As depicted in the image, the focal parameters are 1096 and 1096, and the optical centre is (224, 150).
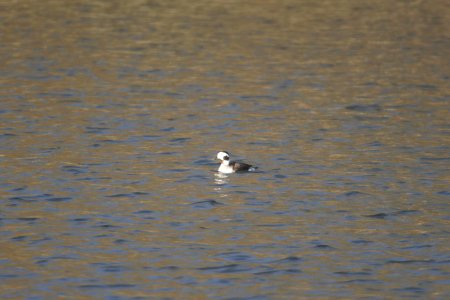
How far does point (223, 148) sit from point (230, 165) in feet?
8.24

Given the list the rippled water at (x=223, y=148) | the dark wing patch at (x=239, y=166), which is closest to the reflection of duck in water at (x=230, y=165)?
the dark wing patch at (x=239, y=166)

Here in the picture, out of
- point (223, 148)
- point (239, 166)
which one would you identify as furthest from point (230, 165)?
point (223, 148)

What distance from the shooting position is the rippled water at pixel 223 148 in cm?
1545

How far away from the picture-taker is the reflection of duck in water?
21.2 metres

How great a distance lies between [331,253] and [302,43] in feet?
72.9

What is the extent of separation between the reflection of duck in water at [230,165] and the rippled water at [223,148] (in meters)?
0.18

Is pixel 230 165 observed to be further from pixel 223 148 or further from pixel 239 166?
pixel 223 148

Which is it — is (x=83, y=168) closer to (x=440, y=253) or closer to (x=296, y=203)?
(x=296, y=203)

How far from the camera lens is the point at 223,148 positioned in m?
23.8

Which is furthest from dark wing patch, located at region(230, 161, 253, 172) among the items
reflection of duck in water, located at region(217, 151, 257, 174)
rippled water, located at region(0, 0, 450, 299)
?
rippled water, located at region(0, 0, 450, 299)

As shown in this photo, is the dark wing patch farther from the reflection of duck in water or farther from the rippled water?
the rippled water

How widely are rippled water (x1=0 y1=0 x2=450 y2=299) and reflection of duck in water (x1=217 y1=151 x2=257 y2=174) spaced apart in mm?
181

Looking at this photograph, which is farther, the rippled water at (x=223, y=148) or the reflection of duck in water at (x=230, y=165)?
the reflection of duck in water at (x=230, y=165)

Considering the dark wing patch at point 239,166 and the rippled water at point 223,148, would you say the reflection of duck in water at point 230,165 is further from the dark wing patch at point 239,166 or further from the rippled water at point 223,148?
the rippled water at point 223,148
